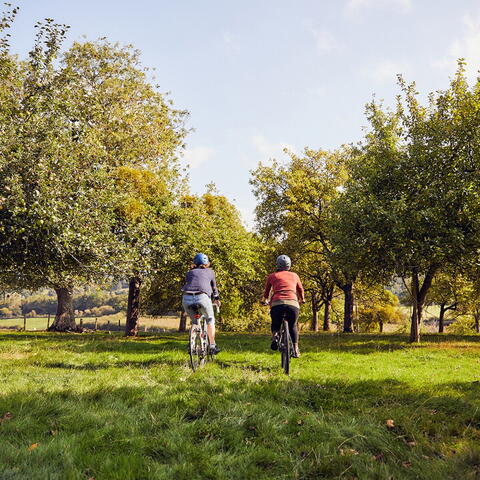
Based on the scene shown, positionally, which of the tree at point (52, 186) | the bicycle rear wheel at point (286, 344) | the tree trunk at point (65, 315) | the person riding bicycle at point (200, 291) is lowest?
the tree trunk at point (65, 315)

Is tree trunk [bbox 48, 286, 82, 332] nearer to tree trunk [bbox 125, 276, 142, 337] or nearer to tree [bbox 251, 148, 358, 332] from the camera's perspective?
tree trunk [bbox 125, 276, 142, 337]

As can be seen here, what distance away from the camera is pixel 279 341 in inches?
389

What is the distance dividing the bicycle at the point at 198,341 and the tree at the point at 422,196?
10.7m

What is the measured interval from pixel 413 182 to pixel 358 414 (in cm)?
1534

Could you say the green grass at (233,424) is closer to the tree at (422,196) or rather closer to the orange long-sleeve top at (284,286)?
the orange long-sleeve top at (284,286)

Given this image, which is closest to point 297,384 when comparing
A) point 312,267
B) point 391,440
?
point 391,440

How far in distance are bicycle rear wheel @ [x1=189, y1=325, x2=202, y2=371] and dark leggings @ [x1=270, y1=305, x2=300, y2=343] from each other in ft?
6.81

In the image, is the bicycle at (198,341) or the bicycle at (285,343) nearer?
the bicycle at (285,343)

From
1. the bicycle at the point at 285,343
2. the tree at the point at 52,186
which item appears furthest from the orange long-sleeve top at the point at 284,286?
the tree at the point at 52,186

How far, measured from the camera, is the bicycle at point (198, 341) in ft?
32.7

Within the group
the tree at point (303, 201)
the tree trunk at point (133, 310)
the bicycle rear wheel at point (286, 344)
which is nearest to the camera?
the bicycle rear wheel at point (286, 344)

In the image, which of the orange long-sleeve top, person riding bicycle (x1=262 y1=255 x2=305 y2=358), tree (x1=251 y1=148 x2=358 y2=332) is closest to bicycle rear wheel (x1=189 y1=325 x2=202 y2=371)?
person riding bicycle (x1=262 y1=255 x2=305 y2=358)

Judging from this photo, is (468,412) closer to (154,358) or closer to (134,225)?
(154,358)

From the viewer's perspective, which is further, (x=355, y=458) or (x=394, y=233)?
(x=394, y=233)
